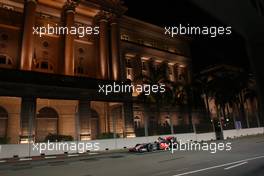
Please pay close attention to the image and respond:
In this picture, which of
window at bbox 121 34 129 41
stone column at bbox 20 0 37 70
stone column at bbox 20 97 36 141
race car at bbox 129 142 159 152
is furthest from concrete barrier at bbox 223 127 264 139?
stone column at bbox 20 0 37 70

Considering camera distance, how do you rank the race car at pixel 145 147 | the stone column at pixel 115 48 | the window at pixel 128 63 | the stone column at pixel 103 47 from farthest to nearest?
A: the window at pixel 128 63
the stone column at pixel 115 48
the stone column at pixel 103 47
the race car at pixel 145 147

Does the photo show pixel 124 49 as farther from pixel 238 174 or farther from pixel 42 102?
pixel 238 174

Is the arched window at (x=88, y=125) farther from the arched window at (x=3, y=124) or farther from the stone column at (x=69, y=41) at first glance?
the arched window at (x=3, y=124)

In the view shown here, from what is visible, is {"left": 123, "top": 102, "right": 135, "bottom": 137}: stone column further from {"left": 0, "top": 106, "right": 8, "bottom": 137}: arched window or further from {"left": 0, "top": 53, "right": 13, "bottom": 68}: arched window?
{"left": 0, "top": 53, "right": 13, "bottom": 68}: arched window

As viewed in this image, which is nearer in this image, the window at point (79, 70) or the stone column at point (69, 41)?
the stone column at point (69, 41)

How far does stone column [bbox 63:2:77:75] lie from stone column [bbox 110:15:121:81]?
6748mm

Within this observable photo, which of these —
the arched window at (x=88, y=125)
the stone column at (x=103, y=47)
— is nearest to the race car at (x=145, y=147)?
the arched window at (x=88, y=125)

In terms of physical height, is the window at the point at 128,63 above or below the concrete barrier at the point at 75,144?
above

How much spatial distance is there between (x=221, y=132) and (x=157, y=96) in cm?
1198

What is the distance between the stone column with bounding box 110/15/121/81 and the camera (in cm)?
3934

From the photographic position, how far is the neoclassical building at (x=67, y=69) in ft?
91.0

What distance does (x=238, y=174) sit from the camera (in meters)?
8.59

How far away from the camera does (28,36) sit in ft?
108

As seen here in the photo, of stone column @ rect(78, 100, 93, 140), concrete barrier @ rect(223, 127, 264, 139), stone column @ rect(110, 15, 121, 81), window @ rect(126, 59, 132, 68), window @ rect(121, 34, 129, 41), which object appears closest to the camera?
stone column @ rect(78, 100, 93, 140)
